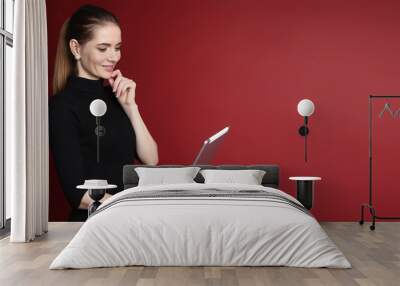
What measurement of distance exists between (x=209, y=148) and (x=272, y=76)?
121 centimetres

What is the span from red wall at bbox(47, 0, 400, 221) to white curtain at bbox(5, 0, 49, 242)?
1209mm

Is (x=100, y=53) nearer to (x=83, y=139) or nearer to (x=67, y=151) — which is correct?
(x=83, y=139)

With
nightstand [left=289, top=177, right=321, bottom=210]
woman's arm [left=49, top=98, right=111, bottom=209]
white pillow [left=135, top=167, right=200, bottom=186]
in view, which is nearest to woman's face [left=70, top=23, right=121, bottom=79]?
woman's arm [left=49, top=98, right=111, bottom=209]

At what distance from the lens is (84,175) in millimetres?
7137

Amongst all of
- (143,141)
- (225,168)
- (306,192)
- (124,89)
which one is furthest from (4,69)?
(306,192)

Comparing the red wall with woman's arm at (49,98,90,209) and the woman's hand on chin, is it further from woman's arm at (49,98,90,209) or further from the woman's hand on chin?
woman's arm at (49,98,90,209)

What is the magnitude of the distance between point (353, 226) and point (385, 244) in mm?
1313

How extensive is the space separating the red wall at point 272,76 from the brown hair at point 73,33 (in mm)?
116

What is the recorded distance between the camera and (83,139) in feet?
23.3

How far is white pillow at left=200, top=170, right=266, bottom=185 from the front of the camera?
664 cm

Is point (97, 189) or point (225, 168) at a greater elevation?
point (225, 168)

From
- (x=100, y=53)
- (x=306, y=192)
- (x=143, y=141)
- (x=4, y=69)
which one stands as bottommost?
(x=306, y=192)

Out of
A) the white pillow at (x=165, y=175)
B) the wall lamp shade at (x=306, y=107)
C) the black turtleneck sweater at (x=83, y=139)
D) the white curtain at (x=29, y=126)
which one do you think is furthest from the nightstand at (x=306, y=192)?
the white curtain at (x=29, y=126)

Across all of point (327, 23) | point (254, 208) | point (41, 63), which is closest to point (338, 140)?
point (327, 23)
